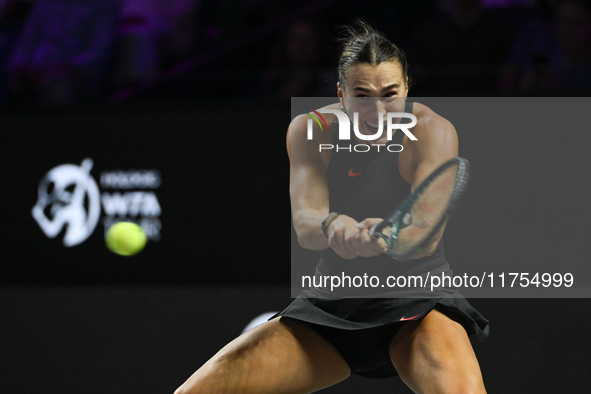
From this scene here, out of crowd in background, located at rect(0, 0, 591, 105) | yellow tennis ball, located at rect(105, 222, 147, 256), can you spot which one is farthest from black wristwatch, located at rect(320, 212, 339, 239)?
yellow tennis ball, located at rect(105, 222, 147, 256)

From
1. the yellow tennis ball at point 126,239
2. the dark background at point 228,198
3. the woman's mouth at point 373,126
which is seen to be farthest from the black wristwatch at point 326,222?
the yellow tennis ball at point 126,239

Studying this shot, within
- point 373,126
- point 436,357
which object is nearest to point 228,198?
point 373,126

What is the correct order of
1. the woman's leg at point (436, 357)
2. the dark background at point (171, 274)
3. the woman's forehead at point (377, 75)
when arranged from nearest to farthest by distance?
the woman's leg at point (436, 357)
the woman's forehead at point (377, 75)
the dark background at point (171, 274)

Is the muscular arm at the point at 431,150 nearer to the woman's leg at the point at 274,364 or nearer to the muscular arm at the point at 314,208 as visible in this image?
the muscular arm at the point at 314,208

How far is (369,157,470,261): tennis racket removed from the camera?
1.64m

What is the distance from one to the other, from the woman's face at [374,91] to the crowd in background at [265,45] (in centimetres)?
121

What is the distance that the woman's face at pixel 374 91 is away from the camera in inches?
68.0

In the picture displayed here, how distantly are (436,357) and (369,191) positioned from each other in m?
0.44

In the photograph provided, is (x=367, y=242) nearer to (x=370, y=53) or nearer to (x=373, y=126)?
(x=373, y=126)

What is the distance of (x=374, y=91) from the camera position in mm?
1732

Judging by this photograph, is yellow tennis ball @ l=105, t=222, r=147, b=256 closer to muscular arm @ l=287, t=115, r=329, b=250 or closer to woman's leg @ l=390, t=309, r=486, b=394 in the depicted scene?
muscular arm @ l=287, t=115, r=329, b=250

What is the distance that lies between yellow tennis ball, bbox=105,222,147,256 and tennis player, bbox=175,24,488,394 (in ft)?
4.38

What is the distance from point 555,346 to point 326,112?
1.37 meters

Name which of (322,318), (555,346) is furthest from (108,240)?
(555,346)
